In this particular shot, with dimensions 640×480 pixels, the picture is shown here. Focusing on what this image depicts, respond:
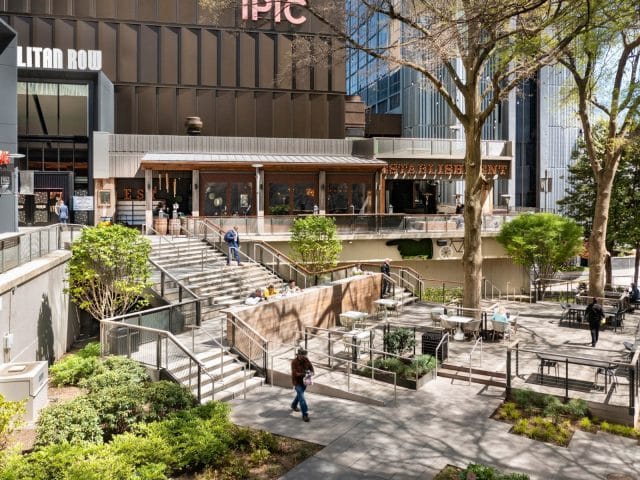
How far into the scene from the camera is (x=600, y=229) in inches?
1002

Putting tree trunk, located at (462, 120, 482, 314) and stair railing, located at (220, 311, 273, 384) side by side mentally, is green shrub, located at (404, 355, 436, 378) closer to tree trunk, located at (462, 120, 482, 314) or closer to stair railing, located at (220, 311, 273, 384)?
stair railing, located at (220, 311, 273, 384)

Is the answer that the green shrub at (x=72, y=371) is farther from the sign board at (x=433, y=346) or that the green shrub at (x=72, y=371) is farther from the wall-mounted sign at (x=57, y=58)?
the wall-mounted sign at (x=57, y=58)

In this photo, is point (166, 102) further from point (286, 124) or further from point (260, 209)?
point (260, 209)

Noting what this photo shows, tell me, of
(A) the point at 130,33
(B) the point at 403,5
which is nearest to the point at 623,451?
(B) the point at 403,5

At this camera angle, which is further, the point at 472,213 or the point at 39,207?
the point at 39,207

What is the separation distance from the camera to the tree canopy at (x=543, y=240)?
28688 millimetres

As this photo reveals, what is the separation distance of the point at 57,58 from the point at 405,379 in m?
32.4

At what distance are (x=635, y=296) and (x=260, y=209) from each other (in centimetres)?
1848

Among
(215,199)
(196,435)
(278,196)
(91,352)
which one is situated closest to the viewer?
(196,435)

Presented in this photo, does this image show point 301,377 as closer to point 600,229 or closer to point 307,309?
point 307,309

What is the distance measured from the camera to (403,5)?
73.2 ft

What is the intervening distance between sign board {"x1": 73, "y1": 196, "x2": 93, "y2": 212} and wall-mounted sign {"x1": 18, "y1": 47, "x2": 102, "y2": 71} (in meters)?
11.5

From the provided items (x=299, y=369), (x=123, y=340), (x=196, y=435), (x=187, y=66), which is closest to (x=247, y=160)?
(x=187, y=66)

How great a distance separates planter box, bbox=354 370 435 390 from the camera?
49.1ft
